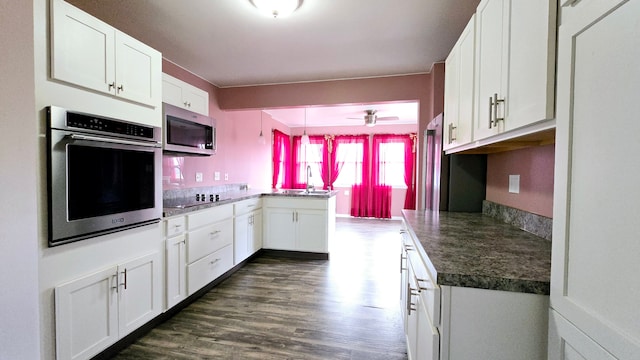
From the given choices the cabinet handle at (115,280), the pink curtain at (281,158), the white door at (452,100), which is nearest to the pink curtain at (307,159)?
the pink curtain at (281,158)

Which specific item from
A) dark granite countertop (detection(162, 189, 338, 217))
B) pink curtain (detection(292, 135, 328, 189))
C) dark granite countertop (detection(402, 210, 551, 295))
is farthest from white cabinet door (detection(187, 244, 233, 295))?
pink curtain (detection(292, 135, 328, 189))

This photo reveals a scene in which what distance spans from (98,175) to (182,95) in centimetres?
144

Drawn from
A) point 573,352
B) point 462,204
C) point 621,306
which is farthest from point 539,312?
point 462,204

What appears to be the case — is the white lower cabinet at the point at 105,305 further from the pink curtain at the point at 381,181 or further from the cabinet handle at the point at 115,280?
the pink curtain at the point at 381,181

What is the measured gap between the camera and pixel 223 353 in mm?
1830

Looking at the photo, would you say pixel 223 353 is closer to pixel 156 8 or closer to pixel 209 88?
pixel 156 8

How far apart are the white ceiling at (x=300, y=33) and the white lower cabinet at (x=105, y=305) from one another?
1.84 m

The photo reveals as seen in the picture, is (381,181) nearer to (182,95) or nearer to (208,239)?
(208,239)

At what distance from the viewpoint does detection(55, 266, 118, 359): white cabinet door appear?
1.42 meters

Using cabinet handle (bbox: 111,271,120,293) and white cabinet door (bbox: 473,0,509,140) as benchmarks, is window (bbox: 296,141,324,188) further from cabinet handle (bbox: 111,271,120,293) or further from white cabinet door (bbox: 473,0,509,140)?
white cabinet door (bbox: 473,0,509,140)

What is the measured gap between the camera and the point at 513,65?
1.11 meters

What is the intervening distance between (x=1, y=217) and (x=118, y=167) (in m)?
0.86

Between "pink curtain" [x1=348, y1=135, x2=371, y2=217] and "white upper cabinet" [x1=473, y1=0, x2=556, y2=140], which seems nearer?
"white upper cabinet" [x1=473, y1=0, x2=556, y2=140]

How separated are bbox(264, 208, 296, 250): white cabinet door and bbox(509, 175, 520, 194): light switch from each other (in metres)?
2.60
